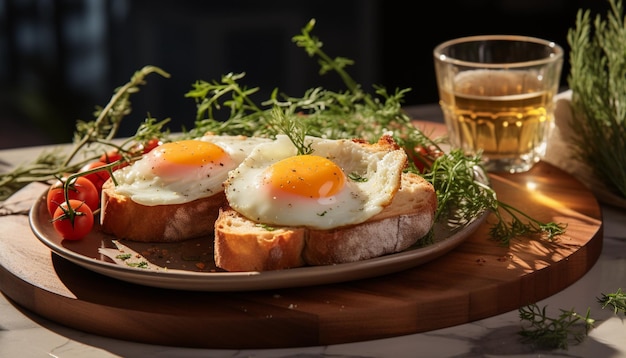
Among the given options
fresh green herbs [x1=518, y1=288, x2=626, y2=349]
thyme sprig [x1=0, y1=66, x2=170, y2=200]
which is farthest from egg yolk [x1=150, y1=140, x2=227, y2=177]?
fresh green herbs [x1=518, y1=288, x2=626, y2=349]

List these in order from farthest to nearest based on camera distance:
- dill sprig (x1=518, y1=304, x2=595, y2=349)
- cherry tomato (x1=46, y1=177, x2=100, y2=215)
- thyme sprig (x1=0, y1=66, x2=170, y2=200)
Answer: thyme sprig (x1=0, y1=66, x2=170, y2=200) → cherry tomato (x1=46, y1=177, x2=100, y2=215) → dill sprig (x1=518, y1=304, x2=595, y2=349)

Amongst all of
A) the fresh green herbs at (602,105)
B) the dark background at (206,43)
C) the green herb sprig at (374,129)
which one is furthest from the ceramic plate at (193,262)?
the dark background at (206,43)

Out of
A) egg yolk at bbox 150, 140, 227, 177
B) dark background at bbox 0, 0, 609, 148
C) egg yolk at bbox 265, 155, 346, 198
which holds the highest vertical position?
egg yolk at bbox 265, 155, 346, 198

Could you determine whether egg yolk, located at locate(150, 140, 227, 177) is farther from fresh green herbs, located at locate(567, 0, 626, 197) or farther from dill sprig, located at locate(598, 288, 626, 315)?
fresh green herbs, located at locate(567, 0, 626, 197)

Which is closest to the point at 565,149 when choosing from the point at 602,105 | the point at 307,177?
the point at 602,105

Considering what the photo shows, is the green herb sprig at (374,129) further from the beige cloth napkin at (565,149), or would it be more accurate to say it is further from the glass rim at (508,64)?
the beige cloth napkin at (565,149)

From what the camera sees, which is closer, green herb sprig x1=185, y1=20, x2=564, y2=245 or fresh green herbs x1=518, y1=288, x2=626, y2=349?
fresh green herbs x1=518, y1=288, x2=626, y2=349
